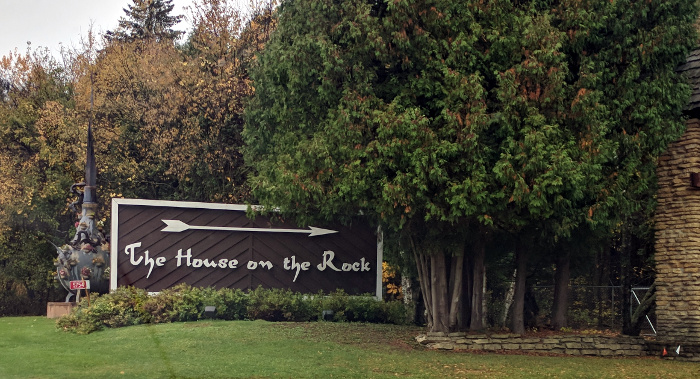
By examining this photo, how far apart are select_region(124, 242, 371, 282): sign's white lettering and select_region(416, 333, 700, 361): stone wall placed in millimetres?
5464

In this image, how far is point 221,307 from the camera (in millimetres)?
20516

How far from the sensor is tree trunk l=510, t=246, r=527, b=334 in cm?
1878

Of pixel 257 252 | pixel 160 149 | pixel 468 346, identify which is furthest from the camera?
pixel 160 149

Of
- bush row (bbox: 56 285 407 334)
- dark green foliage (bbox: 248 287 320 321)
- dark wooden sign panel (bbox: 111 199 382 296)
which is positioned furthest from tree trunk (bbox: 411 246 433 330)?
dark wooden sign panel (bbox: 111 199 382 296)

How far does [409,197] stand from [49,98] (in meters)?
26.6

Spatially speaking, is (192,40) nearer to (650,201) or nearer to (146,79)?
(146,79)

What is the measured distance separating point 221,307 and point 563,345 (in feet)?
27.7

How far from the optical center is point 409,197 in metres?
16.0

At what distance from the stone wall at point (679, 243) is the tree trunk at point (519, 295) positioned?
3.01 metres

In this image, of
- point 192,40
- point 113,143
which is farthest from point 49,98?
point 192,40

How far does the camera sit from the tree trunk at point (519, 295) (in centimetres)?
1878

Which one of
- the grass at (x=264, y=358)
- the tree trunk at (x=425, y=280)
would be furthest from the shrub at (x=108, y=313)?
the tree trunk at (x=425, y=280)

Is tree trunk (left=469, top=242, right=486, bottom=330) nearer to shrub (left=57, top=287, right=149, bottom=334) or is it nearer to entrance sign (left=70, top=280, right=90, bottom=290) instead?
shrub (left=57, top=287, right=149, bottom=334)

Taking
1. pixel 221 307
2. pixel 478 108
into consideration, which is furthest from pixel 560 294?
pixel 221 307
